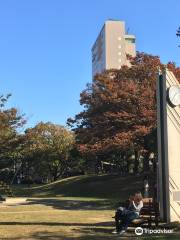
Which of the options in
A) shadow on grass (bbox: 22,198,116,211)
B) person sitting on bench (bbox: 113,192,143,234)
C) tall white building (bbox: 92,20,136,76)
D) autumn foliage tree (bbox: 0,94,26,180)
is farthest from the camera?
tall white building (bbox: 92,20,136,76)

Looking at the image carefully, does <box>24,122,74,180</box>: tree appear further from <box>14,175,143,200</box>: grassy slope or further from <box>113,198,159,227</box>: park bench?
<box>113,198,159,227</box>: park bench

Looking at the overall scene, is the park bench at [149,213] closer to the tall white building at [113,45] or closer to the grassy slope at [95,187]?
the grassy slope at [95,187]

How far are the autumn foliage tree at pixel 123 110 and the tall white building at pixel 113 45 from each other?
110 meters

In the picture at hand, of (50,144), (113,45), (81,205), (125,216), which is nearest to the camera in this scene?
(125,216)

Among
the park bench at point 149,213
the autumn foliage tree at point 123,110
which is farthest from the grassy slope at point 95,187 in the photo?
the park bench at point 149,213

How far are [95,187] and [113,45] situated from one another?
4540 inches

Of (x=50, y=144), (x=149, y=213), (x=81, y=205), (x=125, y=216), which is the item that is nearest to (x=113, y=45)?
(x=50, y=144)

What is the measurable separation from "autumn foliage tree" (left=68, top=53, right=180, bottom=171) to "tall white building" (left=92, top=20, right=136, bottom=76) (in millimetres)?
110205

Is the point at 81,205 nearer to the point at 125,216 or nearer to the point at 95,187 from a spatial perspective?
the point at 125,216

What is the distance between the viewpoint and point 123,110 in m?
44.5

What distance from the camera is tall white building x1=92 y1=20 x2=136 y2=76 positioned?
161 m

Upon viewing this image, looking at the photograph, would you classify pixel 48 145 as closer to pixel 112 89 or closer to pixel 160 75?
pixel 112 89

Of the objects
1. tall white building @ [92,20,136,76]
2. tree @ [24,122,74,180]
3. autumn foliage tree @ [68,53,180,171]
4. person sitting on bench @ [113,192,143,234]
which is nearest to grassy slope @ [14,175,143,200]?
autumn foliage tree @ [68,53,180,171]

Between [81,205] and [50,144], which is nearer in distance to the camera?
[81,205]
